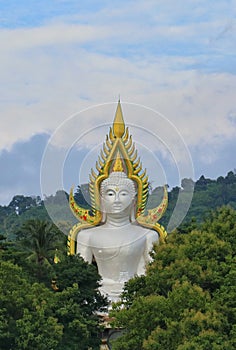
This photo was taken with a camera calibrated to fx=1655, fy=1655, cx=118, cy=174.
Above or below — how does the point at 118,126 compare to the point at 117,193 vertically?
above

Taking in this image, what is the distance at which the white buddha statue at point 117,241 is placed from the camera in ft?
162

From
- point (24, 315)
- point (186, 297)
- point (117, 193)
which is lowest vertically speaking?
point (186, 297)

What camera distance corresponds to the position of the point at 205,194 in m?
102

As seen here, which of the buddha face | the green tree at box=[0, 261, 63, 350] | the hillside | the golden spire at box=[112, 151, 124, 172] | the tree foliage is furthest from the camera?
the hillside

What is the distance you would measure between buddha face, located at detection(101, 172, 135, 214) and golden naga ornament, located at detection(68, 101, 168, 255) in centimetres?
18

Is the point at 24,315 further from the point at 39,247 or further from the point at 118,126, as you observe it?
the point at 118,126

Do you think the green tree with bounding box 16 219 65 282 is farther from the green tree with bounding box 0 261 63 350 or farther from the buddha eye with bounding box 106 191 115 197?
the green tree with bounding box 0 261 63 350

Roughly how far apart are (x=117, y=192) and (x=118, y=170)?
691 millimetres

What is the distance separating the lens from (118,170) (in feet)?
162

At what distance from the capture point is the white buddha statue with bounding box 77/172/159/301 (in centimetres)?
4928

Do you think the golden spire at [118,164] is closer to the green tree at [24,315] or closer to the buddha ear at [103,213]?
the buddha ear at [103,213]

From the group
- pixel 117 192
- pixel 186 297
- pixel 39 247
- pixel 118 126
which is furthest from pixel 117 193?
pixel 186 297

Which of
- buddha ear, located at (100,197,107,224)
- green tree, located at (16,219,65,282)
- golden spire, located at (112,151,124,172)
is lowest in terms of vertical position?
green tree, located at (16,219,65,282)

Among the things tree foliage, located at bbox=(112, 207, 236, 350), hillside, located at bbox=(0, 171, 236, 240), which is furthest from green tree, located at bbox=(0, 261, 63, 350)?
hillside, located at bbox=(0, 171, 236, 240)
